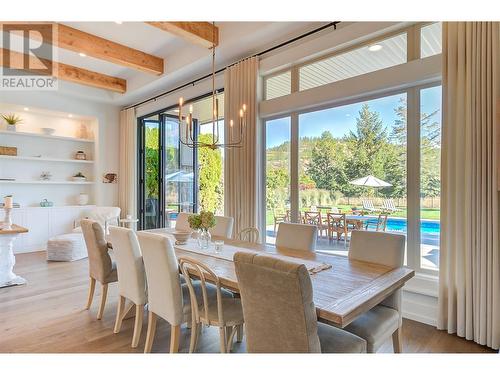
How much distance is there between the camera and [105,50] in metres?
4.54

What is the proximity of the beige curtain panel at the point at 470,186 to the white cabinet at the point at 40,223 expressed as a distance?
685cm

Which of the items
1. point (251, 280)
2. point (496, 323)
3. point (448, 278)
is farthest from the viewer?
point (448, 278)

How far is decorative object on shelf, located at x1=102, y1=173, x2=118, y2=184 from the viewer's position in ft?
23.2

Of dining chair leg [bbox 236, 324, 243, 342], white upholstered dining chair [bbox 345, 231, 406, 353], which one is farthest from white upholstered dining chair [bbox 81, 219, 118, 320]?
white upholstered dining chair [bbox 345, 231, 406, 353]

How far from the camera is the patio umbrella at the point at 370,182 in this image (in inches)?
132

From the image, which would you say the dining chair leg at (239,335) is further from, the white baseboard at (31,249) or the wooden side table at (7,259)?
the white baseboard at (31,249)

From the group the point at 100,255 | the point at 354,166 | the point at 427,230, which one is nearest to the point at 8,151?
the point at 100,255

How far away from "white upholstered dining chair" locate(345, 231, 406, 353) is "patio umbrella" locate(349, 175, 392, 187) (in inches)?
44.5

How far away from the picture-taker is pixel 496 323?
2.40 m
